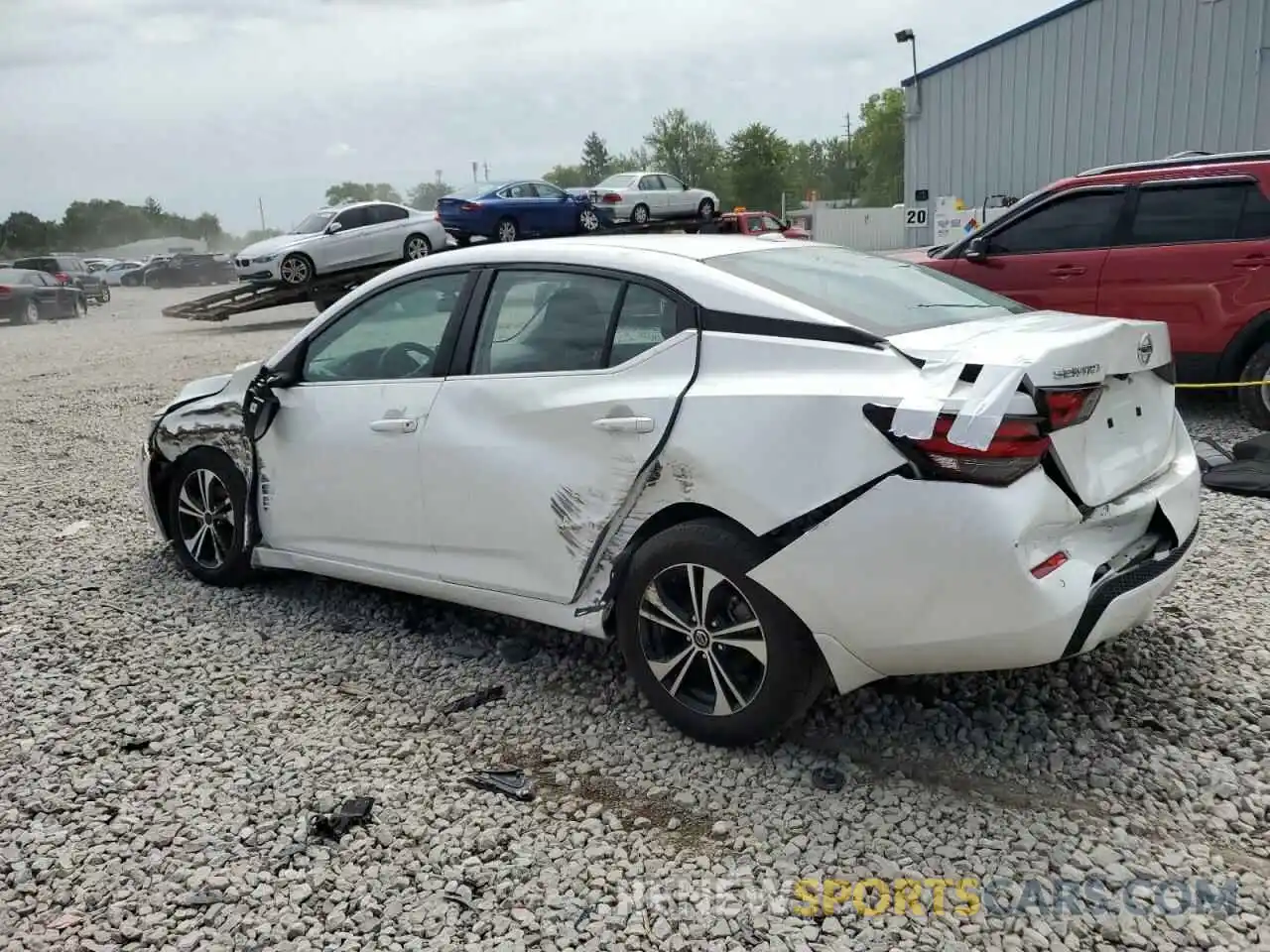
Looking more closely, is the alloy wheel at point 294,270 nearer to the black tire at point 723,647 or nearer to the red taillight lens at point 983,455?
the black tire at point 723,647

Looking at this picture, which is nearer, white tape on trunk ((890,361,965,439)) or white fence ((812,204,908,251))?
white tape on trunk ((890,361,965,439))

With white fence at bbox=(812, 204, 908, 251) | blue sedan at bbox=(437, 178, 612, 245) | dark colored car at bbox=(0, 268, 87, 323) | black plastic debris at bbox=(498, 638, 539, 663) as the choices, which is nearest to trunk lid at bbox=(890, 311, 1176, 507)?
black plastic debris at bbox=(498, 638, 539, 663)

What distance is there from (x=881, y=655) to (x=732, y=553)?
52 centimetres

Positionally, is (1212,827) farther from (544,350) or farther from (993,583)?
(544,350)

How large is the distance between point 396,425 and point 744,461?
1.57 metres

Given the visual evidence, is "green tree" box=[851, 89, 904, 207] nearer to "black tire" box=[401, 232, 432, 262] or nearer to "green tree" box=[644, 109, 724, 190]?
"green tree" box=[644, 109, 724, 190]

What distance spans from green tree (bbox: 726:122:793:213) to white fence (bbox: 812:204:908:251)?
103 feet

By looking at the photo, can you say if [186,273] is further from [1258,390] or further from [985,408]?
[985,408]

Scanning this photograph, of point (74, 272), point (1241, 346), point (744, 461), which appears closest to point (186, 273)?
point (74, 272)

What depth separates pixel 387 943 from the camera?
8.43ft

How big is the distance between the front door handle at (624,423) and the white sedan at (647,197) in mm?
21076

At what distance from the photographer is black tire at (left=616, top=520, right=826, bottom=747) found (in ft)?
10.1

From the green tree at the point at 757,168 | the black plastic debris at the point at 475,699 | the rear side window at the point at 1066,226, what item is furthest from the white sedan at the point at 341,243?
the green tree at the point at 757,168

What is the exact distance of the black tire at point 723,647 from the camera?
308cm
